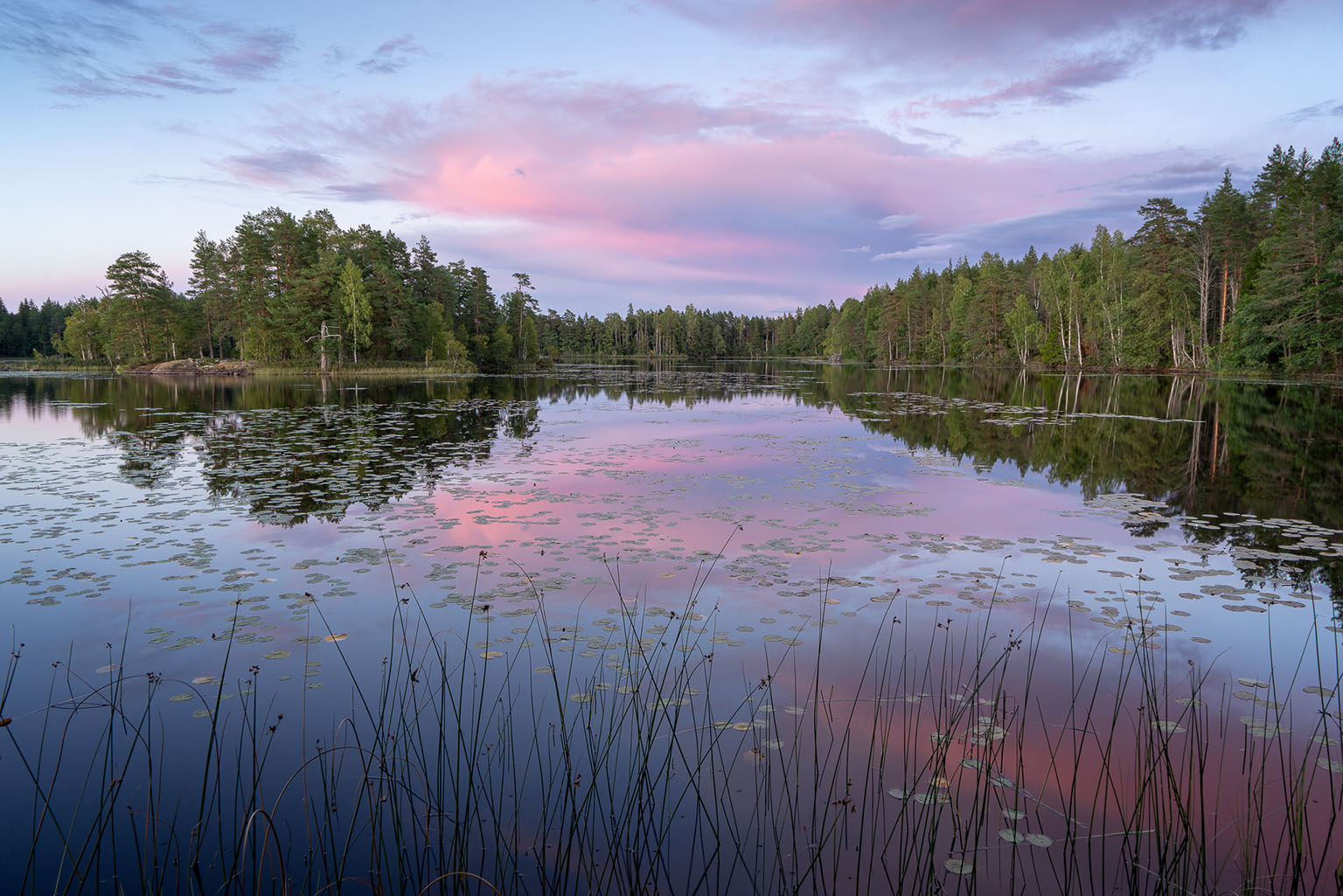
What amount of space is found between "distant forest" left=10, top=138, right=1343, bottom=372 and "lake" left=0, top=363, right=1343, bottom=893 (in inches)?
1447

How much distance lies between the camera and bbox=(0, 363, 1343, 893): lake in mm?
3447

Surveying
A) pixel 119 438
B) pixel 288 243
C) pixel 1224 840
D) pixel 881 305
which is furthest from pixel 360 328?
pixel 881 305

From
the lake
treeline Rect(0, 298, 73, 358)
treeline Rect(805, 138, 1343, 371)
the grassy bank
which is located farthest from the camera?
treeline Rect(0, 298, 73, 358)

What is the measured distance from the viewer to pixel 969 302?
269 ft

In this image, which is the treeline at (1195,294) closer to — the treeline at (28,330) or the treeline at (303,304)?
the treeline at (303,304)

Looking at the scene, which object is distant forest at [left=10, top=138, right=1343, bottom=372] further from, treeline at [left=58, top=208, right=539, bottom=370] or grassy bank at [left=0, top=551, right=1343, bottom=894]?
grassy bank at [left=0, top=551, right=1343, bottom=894]

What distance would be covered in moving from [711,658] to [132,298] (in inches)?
2916

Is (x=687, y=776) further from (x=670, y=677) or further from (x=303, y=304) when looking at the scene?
(x=303, y=304)

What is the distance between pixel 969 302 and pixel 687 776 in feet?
287

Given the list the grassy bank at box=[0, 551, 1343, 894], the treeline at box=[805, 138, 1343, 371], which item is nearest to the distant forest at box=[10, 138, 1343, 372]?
the treeline at box=[805, 138, 1343, 371]

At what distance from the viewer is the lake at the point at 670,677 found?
345 cm

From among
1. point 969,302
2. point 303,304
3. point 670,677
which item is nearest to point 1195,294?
point 969,302

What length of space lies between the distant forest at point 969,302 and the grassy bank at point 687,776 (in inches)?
1800

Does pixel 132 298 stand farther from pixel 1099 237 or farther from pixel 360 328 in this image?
pixel 1099 237
